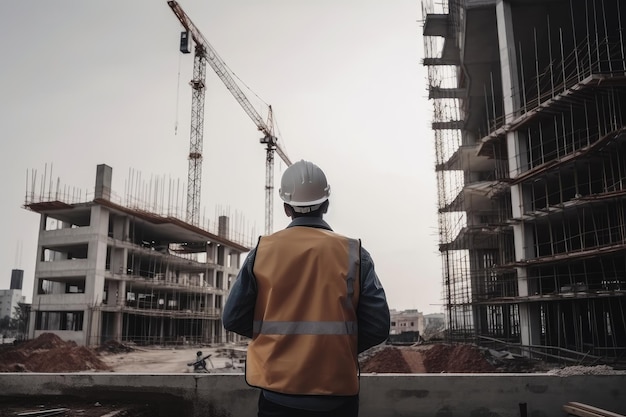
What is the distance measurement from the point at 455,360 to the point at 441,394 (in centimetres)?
1364

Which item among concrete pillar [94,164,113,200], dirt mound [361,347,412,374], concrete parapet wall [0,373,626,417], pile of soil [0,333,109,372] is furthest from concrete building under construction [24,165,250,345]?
concrete parapet wall [0,373,626,417]

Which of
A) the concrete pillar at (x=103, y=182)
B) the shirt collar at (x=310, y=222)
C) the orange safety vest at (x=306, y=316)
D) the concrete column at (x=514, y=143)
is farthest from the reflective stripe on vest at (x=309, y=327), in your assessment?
the concrete pillar at (x=103, y=182)

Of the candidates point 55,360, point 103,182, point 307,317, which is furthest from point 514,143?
point 103,182

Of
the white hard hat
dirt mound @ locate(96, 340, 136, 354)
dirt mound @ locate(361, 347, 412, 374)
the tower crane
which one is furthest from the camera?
the tower crane

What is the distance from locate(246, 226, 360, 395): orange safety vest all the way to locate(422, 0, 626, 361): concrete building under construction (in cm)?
1651

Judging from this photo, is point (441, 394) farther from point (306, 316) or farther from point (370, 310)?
point (306, 316)

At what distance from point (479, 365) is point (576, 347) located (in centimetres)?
555

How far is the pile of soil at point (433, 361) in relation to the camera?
15.2m

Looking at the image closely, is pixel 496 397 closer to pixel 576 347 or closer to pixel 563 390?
pixel 563 390

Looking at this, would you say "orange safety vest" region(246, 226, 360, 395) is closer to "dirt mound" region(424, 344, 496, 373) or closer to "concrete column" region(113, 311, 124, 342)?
"dirt mound" region(424, 344, 496, 373)

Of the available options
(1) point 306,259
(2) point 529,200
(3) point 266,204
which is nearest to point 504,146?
(2) point 529,200

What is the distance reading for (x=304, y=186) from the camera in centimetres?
196

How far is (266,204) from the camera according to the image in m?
61.7

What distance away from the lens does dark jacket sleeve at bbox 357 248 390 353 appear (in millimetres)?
1785
